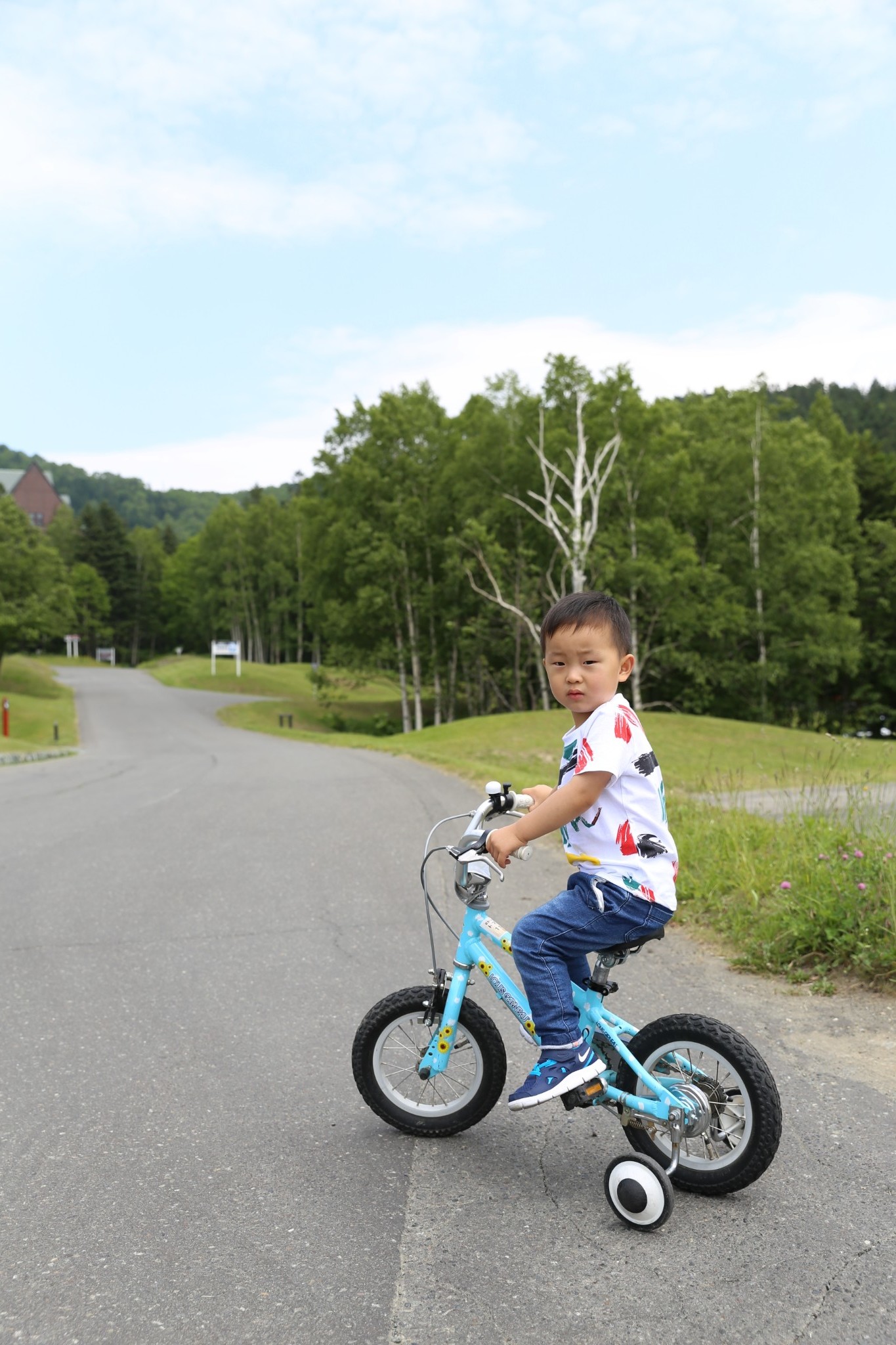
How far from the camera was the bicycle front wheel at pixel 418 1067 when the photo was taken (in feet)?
11.2

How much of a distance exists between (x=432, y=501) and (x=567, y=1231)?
38700 mm

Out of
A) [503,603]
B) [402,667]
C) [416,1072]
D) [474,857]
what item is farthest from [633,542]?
[474,857]

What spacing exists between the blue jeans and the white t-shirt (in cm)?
5

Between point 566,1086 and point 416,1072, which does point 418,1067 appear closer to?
point 416,1072

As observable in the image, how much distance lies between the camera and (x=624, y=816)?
3.03 meters

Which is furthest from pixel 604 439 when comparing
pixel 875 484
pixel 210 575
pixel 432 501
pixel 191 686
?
pixel 210 575

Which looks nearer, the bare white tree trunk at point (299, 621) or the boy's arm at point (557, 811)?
the boy's arm at point (557, 811)

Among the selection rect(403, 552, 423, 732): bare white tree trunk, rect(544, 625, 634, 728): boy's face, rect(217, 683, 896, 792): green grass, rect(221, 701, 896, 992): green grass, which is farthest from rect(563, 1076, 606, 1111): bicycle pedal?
rect(403, 552, 423, 732): bare white tree trunk

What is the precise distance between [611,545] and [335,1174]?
32.6 m

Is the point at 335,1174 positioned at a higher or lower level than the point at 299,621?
lower

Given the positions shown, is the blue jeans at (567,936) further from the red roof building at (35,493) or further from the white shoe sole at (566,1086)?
the red roof building at (35,493)

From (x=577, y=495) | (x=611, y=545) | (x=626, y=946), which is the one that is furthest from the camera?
(x=611, y=545)

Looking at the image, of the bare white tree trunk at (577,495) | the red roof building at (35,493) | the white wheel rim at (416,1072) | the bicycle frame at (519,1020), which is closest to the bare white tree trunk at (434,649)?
the bare white tree trunk at (577,495)

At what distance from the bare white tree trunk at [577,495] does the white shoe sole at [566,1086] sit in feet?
90.2
